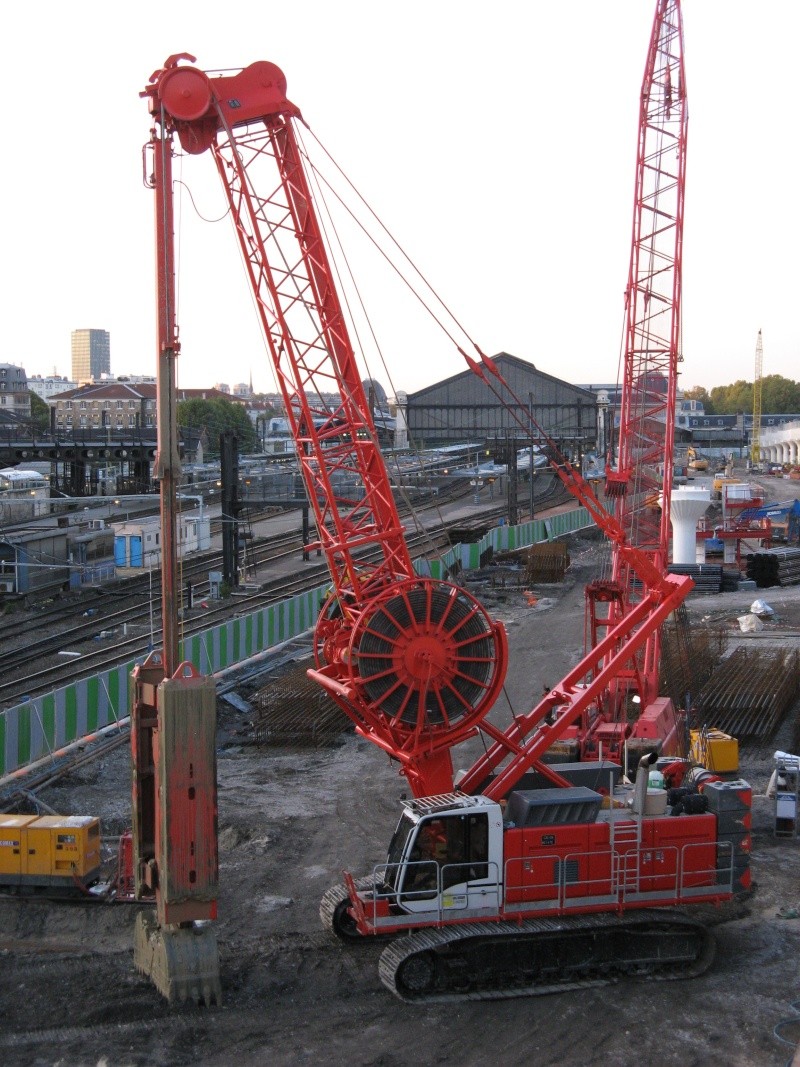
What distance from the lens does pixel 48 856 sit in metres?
15.3

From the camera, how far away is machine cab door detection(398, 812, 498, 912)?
1318 cm

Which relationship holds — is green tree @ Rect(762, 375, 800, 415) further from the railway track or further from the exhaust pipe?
the exhaust pipe

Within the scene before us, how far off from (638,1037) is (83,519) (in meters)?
40.8

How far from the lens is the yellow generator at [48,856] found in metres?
15.2

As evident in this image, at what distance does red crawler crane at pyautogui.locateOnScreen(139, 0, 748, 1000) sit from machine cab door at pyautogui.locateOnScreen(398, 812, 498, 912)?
17 mm

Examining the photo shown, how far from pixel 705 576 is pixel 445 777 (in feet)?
104

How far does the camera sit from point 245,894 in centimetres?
1583

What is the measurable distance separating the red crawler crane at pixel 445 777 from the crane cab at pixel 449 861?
0.02 m

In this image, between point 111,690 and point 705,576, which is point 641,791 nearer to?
point 111,690

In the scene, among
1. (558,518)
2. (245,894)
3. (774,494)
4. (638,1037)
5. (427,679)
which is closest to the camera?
(638,1037)

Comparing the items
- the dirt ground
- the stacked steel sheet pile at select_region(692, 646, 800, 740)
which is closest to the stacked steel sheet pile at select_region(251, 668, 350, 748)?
the dirt ground

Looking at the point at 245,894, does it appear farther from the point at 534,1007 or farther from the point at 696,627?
the point at 696,627

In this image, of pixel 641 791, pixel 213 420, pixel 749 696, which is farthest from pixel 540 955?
pixel 213 420

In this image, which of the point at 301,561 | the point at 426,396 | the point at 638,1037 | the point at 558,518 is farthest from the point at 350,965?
the point at 426,396
